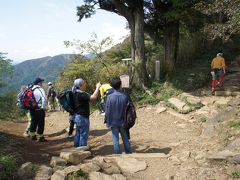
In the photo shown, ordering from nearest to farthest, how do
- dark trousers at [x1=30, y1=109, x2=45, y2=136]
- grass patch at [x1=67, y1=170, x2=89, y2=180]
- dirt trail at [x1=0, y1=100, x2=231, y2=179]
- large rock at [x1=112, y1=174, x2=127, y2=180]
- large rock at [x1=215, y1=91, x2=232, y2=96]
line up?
grass patch at [x1=67, y1=170, x2=89, y2=180] < large rock at [x1=112, y1=174, x2=127, y2=180] < dirt trail at [x1=0, y1=100, x2=231, y2=179] < dark trousers at [x1=30, y1=109, x2=45, y2=136] < large rock at [x1=215, y1=91, x2=232, y2=96]

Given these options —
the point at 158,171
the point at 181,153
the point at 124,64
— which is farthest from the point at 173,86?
the point at 158,171

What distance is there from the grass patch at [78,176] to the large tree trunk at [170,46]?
10.8 m

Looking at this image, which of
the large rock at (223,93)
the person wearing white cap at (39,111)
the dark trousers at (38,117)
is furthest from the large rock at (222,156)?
the large rock at (223,93)

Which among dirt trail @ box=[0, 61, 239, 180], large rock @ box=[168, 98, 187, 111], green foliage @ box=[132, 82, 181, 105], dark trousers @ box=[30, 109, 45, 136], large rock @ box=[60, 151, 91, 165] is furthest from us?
green foliage @ box=[132, 82, 181, 105]

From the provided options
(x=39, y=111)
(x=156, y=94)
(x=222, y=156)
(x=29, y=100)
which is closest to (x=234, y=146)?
(x=222, y=156)

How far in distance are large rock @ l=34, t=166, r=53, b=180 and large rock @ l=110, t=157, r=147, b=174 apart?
1.40 metres

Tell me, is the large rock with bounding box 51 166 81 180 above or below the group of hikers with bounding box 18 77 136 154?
below

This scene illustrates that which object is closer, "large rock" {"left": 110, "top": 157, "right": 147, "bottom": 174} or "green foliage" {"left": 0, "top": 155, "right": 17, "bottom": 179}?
"green foliage" {"left": 0, "top": 155, "right": 17, "bottom": 179}

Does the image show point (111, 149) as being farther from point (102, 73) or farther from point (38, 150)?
point (102, 73)

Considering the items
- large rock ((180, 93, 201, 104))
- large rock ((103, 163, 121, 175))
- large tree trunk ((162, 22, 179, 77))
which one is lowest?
large rock ((103, 163, 121, 175))

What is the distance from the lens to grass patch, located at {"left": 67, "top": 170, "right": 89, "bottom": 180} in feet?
18.6

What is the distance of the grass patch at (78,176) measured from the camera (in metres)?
5.67

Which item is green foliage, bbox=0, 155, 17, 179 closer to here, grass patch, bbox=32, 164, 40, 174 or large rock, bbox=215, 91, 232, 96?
grass patch, bbox=32, 164, 40, 174

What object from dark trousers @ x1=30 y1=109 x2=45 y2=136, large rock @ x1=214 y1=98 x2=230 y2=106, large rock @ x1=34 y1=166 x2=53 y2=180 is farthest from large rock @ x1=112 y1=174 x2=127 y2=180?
large rock @ x1=214 y1=98 x2=230 y2=106
